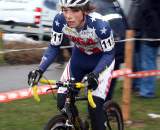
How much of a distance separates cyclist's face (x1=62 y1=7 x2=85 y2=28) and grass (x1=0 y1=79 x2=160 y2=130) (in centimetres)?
247

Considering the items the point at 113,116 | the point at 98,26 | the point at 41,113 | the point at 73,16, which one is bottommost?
the point at 41,113

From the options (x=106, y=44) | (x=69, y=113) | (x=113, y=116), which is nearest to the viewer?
(x=69, y=113)

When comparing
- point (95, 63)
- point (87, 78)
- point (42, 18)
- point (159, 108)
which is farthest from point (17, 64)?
point (87, 78)

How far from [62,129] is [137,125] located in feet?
8.38

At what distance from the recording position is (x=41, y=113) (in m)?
8.08

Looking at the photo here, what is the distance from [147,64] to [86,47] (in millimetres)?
Answer: 3348

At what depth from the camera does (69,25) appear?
16.9 ft

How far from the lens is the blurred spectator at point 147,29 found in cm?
862

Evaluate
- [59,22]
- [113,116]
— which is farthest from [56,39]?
[113,116]

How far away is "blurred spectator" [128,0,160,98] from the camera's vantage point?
340 inches

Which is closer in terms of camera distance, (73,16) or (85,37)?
(73,16)

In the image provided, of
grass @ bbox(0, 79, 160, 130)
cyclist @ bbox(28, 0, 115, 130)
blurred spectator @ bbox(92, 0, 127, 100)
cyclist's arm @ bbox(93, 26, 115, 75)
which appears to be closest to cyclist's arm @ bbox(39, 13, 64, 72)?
cyclist @ bbox(28, 0, 115, 130)

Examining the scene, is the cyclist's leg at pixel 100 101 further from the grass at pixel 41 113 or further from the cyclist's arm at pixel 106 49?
the grass at pixel 41 113

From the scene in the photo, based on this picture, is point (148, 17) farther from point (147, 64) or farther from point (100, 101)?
point (100, 101)
